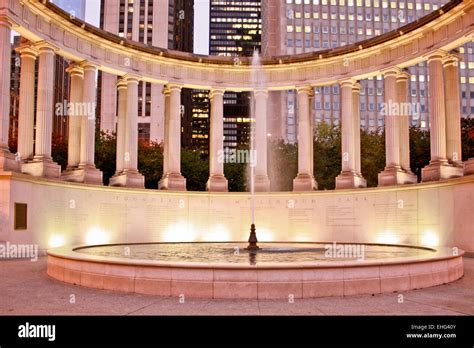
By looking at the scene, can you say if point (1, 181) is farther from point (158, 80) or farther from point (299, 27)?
point (299, 27)

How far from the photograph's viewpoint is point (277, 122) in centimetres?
18750

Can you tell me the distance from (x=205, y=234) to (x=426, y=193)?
25974mm

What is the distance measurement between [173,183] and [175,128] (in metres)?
7.08

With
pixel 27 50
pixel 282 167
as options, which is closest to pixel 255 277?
pixel 27 50

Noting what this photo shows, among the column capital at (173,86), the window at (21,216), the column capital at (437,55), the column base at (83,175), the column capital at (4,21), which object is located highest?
the column capital at (4,21)

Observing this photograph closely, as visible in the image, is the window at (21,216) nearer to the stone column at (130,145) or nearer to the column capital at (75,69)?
the stone column at (130,145)

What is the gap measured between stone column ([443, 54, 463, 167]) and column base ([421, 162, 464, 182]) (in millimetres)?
963

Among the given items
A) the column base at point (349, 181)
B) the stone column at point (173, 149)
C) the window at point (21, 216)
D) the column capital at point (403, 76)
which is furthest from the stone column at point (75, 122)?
the column capital at point (403, 76)

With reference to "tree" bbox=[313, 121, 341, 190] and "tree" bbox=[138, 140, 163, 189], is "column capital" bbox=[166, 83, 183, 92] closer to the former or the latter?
"tree" bbox=[138, 140, 163, 189]

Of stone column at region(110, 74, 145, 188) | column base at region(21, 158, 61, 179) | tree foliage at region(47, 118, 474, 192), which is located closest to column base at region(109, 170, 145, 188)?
stone column at region(110, 74, 145, 188)

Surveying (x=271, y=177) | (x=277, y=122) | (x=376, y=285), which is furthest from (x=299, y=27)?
(x=376, y=285)

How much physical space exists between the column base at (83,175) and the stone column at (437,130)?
35.5m

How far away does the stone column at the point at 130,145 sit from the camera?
5716cm
